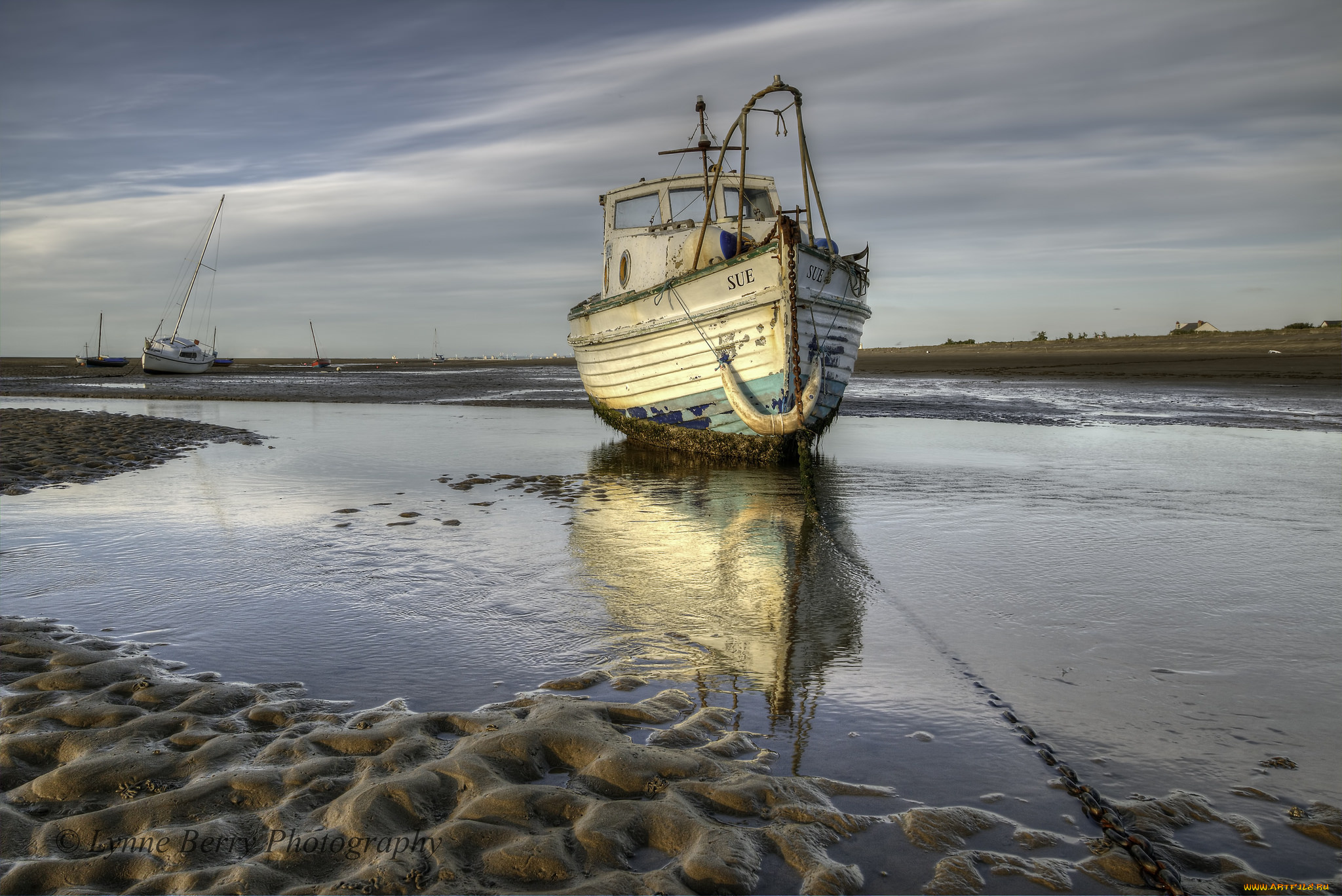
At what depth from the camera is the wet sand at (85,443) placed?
1001cm

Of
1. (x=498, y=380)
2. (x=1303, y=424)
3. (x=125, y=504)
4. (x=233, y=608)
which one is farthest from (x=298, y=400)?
(x=1303, y=424)

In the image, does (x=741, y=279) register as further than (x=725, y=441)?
No

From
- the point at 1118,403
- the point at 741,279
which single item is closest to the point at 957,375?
the point at 1118,403

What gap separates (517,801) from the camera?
2641mm

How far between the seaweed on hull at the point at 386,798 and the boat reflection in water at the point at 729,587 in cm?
49

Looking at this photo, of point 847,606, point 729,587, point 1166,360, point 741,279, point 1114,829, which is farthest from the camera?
point 1166,360

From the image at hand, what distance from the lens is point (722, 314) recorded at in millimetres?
11438

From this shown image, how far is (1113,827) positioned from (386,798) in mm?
2269

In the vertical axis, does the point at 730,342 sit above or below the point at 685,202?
below

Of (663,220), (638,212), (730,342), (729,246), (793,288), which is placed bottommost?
(730,342)

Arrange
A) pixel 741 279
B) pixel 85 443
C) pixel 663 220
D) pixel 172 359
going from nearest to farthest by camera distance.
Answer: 1. pixel 741 279
2. pixel 85 443
3. pixel 663 220
4. pixel 172 359

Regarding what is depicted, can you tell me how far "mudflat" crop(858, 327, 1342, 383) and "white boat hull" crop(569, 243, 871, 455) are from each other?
2436cm

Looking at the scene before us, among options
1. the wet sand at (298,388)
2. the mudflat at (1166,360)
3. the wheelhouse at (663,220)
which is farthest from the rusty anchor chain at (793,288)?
the mudflat at (1166,360)

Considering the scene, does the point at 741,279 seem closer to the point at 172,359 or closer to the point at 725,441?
the point at 725,441
